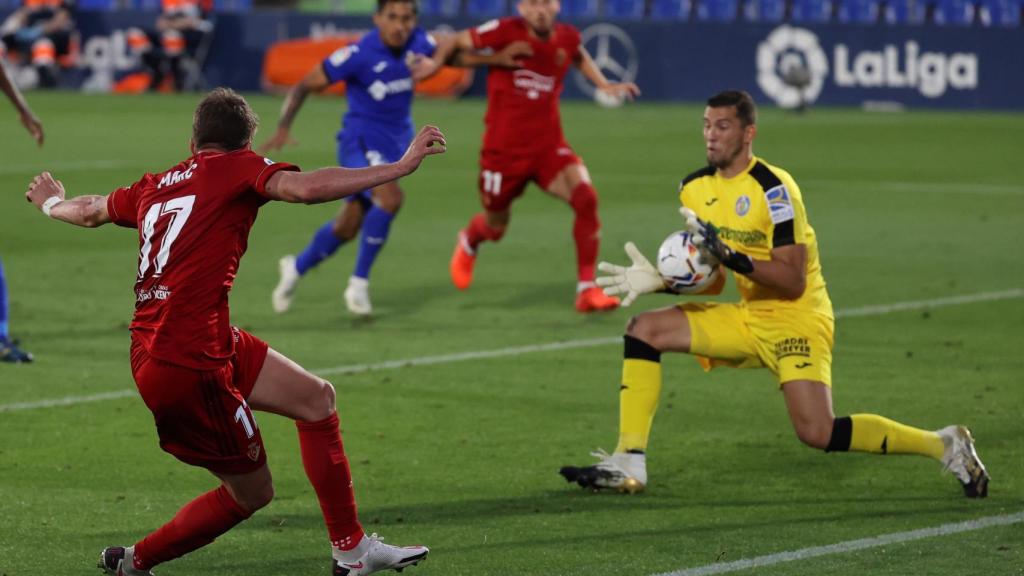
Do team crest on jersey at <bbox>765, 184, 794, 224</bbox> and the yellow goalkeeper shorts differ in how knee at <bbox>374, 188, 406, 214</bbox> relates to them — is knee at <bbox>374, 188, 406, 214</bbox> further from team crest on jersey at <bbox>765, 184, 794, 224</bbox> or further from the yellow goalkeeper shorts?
team crest on jersey at <bbox>765, 184, 794, 224</bbox>

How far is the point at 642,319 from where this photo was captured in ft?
A: 25.0

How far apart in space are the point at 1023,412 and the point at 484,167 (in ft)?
16.4

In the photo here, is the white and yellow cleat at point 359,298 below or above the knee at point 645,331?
below

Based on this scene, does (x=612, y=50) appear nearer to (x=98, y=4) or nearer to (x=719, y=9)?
(x=719, y=9)

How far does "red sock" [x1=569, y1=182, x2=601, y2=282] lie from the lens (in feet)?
41.1

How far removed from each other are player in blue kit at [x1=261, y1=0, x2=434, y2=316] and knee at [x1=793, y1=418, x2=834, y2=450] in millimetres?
5335

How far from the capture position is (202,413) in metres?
5.66

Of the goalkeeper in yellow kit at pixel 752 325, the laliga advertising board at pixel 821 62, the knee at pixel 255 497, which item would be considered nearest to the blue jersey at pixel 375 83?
the goalkeeper in yellow kit at pixel 752 325

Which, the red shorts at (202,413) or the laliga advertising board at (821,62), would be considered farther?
the laliga advertising board at (821,62)

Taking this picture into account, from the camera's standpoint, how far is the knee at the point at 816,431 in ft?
23.7

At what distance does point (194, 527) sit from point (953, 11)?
91.5 feet

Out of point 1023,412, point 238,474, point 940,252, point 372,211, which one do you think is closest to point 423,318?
point 372,211

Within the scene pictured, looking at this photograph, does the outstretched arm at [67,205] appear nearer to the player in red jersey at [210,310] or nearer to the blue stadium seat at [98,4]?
the player in red jersey at [210,310]

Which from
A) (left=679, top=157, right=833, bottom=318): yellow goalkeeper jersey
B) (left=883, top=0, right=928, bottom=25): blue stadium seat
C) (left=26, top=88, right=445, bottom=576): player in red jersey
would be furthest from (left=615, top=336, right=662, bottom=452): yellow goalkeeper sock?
(left=883, top=0, right=928, bottom=25): blue stadium seat
